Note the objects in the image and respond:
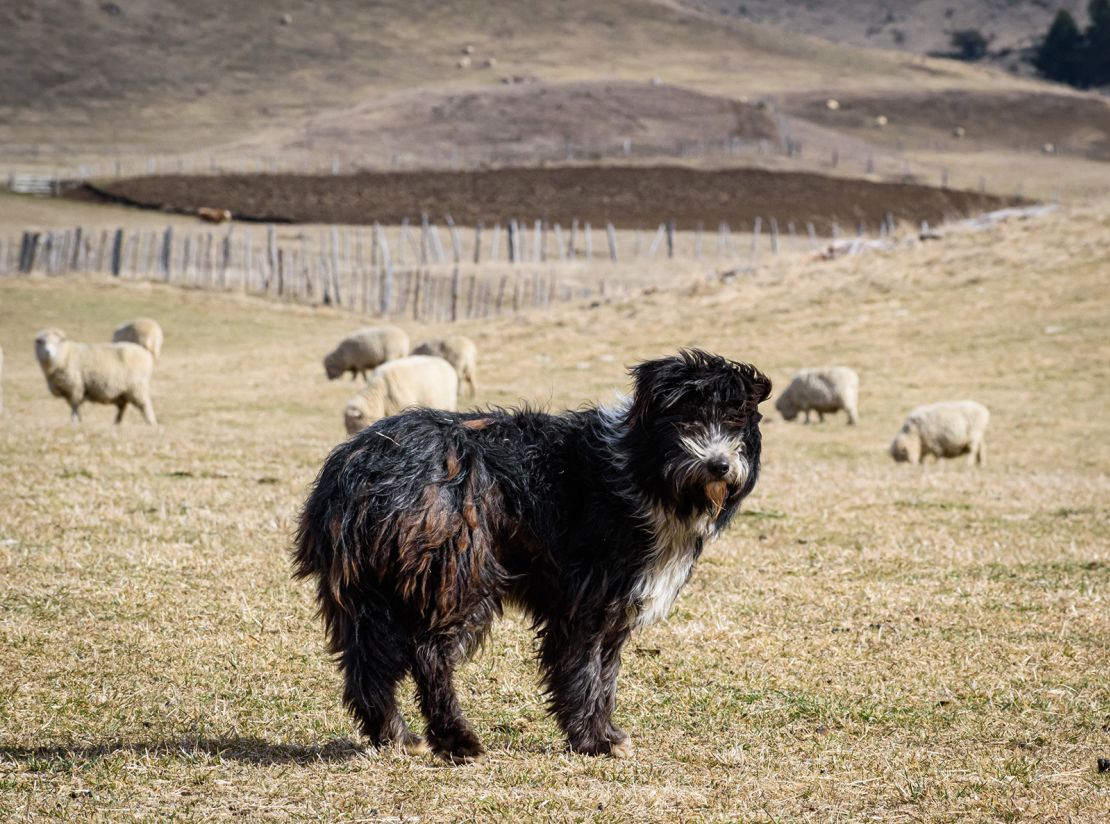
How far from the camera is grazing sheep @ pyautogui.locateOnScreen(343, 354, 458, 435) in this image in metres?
19.8

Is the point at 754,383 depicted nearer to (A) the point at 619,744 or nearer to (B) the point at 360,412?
(A) the point at 619,744

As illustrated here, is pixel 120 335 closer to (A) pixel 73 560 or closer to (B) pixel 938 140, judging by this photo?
(A) pixel 73 560

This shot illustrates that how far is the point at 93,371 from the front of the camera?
2027cm

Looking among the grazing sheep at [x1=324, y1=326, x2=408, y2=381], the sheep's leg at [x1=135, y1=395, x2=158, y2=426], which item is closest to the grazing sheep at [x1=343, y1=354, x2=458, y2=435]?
the sheep's leg at [x1=135, y1=395, x2=158, y2=426]

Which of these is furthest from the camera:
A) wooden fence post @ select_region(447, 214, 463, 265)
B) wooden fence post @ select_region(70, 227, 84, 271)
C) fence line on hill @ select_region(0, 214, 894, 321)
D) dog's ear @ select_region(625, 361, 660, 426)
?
wooden fence post @ select_region(447, 214, 463, 265)

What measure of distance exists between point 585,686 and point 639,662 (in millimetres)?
1874

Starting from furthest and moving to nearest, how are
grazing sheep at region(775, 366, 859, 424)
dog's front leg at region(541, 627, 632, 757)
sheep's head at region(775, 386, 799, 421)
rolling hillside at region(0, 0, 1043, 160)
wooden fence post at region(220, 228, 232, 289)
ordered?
rolling hillside at region(0, 0, 1043, 160) → wooden fence post at region(220, 228, 232, 289) → sheep's head at region(775, 386, 799, 421) → grazing sheep at region(775, 366, 859, 424) → dog's front leg at region(541, 627, 632, 757)

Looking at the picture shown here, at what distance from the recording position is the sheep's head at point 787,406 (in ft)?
79.8

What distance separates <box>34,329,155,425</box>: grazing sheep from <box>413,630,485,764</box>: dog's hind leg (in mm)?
16102

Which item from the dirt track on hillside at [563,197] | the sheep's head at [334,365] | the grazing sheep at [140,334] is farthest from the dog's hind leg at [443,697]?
the dirt track on hillside at [563,197]

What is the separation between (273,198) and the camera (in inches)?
2598

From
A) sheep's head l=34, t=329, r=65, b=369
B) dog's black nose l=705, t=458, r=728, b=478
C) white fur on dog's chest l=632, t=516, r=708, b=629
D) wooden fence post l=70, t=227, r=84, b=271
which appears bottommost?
wooden fence post l=70, t=227, r=84, b=271

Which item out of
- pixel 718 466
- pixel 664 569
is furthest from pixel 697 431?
pixel 664 569

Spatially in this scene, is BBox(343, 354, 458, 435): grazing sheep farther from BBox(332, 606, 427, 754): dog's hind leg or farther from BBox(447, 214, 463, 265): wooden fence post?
BBox(447, 214, 463, 265): wooden fence post
